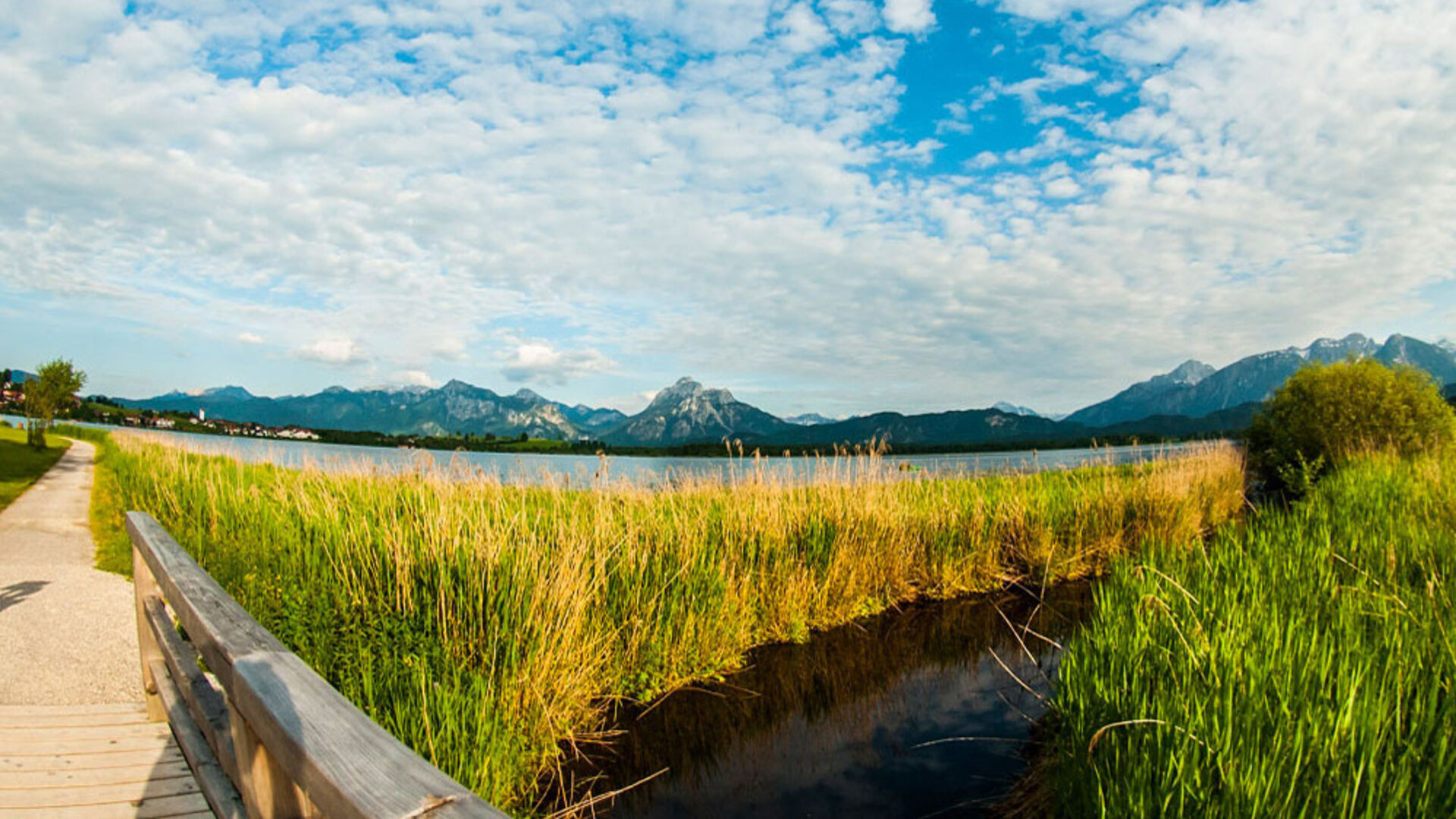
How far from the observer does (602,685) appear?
256 inches

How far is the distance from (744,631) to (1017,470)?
32.9 ft

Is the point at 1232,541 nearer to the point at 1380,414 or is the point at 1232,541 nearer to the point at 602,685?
the point at 602,685

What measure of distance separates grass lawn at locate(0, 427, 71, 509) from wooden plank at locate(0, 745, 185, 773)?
17.8 m

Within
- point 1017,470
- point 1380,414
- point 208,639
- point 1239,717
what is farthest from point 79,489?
point 1380,414

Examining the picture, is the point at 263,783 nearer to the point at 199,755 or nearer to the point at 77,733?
the point at 199,755

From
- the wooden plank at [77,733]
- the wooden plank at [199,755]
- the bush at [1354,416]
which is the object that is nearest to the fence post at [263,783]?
the wooden plank at [199,755]

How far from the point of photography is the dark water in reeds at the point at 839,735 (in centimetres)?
550

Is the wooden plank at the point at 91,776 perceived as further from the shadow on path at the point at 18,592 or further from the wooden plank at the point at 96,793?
the shadow on path at the point at 18,592

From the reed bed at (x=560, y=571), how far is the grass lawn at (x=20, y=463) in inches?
398

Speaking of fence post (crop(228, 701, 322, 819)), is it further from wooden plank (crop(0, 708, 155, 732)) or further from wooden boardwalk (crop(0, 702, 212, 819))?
wooden plank (crop(0, 708, 155, 732))

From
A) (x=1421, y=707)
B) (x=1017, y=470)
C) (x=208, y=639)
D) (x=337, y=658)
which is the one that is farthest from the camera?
(x=1017, y=470)

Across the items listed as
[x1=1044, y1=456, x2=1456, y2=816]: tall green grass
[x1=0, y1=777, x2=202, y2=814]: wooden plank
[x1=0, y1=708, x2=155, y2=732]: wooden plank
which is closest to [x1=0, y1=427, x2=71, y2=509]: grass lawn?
[x1=0, y1=708, x2=155, y2=732]: wooden plank

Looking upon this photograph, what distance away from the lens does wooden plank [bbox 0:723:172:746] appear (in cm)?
425

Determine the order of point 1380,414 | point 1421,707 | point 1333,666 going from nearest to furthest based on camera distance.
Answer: point 1421,707, point 1333,666, point 1380,414
